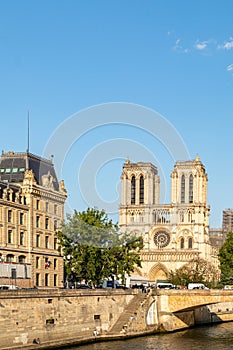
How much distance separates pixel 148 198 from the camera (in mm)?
198000

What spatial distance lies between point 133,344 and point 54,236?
3833 cm

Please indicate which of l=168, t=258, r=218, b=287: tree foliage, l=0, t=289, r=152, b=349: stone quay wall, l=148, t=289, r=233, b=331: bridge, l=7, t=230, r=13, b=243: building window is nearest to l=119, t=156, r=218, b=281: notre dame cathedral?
l=168, t=258, r=218, b=287: tree foliage

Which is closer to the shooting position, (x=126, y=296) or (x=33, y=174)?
(x=126, y=296)

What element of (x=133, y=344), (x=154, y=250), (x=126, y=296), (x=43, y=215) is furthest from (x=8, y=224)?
(x=154, y=250)

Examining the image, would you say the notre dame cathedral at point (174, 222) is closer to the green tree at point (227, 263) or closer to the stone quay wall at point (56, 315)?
the green tree at point (227, 263)

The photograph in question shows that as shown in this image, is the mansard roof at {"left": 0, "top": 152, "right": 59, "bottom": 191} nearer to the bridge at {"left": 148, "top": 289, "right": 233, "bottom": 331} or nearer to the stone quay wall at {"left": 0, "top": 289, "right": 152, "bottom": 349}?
the stone quay wall at {"left": 0, "top": 289, "right": 152, "bottom": 349}

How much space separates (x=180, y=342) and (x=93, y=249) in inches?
875

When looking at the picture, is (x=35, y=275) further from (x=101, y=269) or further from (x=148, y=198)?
(x=148, y=198)

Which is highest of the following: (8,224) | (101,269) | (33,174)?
(33,174)

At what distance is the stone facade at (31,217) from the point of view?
96.7 meters

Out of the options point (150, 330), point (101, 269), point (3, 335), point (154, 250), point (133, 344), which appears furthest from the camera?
point (154, 250)

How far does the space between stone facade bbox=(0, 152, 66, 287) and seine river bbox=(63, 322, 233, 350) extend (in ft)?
66.3

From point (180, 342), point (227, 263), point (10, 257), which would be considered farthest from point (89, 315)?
point (227, 263)

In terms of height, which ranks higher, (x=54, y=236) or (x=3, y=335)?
(x=54, y=236)
